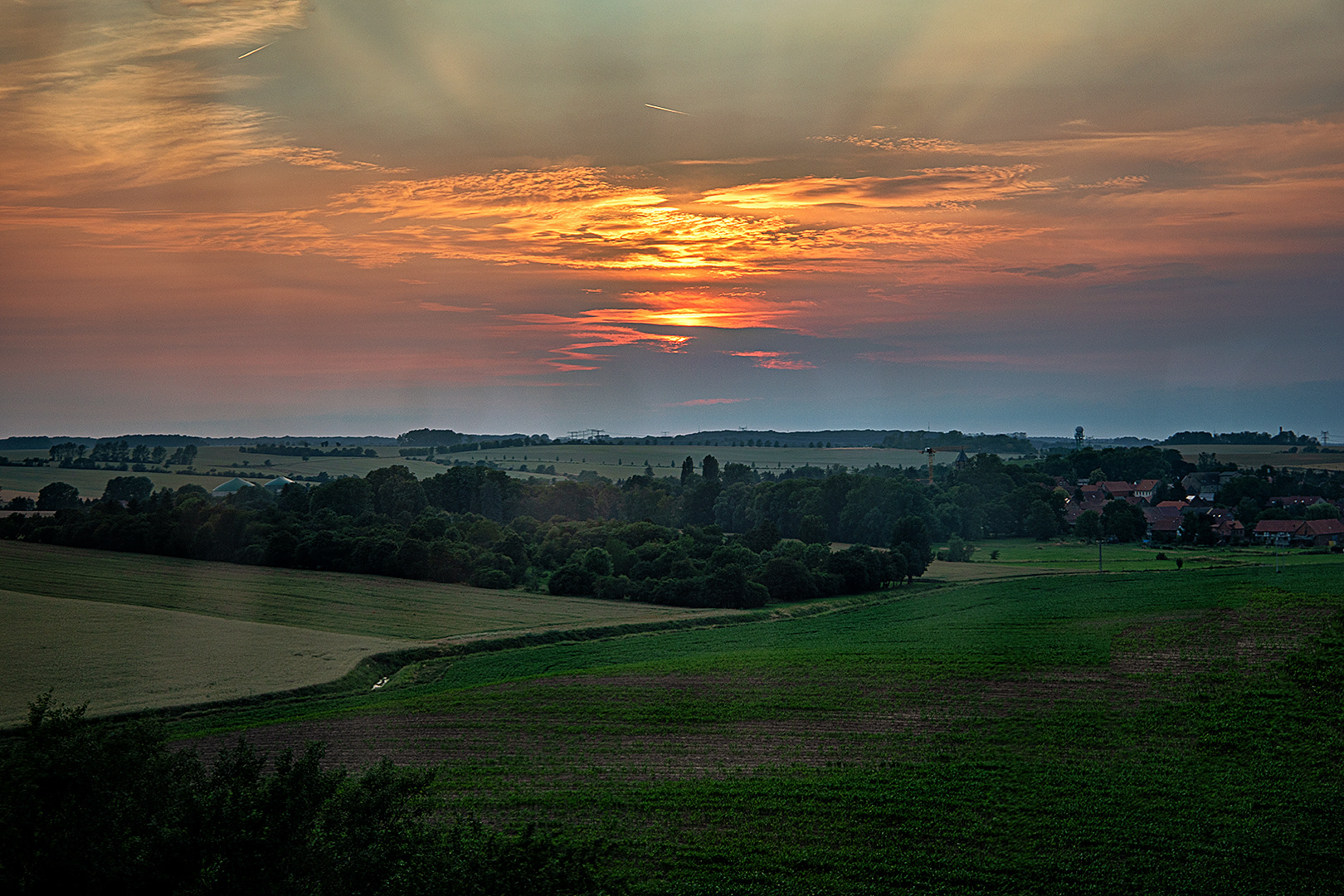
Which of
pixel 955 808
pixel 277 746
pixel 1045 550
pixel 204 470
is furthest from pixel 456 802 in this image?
pixel 204 470

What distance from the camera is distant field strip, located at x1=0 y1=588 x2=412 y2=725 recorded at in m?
40.8

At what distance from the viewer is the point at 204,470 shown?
609 ft

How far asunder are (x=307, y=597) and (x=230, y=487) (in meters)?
80.4

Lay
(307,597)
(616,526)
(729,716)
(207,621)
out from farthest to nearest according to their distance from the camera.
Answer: (616,526), (307,597), (207,621), (729,716)

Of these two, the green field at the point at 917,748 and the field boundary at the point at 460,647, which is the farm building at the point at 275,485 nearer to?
the field boundary at the point at 460,647

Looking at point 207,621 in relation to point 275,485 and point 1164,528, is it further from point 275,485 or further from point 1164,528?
point 1164,528

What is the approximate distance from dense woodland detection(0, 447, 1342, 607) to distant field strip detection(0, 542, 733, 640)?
2.85 m

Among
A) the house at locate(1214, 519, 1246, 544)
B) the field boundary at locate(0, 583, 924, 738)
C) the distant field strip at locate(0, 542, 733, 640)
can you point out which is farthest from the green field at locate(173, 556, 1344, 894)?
the house at locate(1214, 519, 1246, 544)

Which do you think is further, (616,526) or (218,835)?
(616,526)

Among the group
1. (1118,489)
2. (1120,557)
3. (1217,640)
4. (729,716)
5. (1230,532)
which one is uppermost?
(1118,489)

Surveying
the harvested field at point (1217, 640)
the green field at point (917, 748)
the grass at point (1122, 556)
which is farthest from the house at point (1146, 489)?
the harvested field at point (1217, 640)

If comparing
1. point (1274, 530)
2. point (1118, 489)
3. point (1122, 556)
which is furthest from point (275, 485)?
point (1274, 530)

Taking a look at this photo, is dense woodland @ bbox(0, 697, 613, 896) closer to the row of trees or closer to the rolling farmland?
the rolling farmland

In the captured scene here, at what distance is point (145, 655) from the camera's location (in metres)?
48.0
